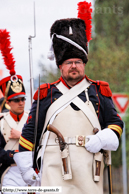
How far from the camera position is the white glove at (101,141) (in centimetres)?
550

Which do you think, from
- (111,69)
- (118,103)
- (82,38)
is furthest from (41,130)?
(111,69)

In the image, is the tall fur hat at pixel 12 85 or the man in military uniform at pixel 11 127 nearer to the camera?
the man in military uniform at pixel 11 127

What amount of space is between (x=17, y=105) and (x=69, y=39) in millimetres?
2617

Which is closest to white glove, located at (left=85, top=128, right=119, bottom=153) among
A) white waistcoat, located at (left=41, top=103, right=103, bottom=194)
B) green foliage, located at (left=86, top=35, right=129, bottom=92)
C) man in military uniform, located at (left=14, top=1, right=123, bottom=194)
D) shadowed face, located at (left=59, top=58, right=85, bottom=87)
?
man in military uniform, located at (left=14, top=1, right=123, bottom=194)

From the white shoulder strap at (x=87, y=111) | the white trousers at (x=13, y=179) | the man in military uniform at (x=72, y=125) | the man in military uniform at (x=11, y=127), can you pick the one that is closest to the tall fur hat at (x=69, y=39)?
the man in military uniform at (x=72, y=125)

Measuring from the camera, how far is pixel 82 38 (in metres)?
5.89

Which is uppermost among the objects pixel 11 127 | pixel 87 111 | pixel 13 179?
pixel 87 111

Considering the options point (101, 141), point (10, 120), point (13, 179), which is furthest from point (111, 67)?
point (101, 141)

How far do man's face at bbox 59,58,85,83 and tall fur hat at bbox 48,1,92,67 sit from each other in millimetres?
57

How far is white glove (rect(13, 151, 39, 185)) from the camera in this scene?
18.8ft

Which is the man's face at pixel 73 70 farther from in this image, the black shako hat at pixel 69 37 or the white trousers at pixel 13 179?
the white trousers at pixel 13 179

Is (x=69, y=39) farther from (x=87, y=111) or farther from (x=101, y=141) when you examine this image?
(x=101, y=141)

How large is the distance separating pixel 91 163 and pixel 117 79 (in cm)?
1561

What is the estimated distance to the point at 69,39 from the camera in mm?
5824
